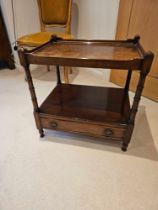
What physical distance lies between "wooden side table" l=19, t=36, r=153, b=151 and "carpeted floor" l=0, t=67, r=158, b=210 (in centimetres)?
12

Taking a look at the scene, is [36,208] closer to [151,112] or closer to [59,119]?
[59,119]

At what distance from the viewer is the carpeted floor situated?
0.82 metres

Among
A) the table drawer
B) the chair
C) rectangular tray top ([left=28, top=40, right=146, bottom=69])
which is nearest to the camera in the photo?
rectangular tray top ([left=28, top=40, right=146, bottom=69])

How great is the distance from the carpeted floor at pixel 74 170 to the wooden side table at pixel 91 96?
0.12 metres

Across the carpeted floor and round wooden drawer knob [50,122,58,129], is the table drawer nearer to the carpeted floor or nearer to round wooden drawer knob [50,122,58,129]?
round wooden drawer knob [50,122,58,129]

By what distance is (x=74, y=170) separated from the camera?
97 centimetres

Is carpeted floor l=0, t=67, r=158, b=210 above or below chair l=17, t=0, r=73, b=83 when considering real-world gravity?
below

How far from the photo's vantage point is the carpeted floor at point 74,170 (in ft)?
2.69

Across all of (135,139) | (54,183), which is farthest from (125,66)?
(54,183)

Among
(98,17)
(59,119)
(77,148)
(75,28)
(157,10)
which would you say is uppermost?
(157,10)

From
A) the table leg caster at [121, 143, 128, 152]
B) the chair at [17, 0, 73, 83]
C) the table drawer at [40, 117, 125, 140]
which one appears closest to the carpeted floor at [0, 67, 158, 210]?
the table leg caster at [121, 143, 128, 152]

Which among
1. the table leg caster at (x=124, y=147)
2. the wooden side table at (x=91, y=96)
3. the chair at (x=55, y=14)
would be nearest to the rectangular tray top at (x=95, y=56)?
the wooden side table at (x=91, y=96)

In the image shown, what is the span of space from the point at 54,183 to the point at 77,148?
0.93 feet

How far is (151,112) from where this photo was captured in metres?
1.45
